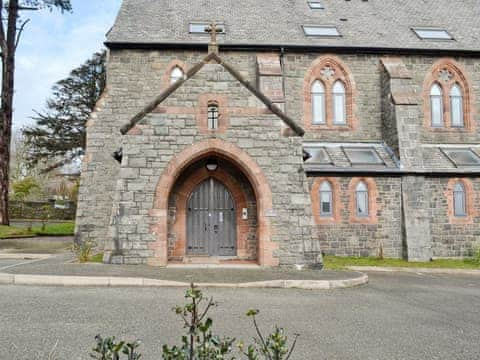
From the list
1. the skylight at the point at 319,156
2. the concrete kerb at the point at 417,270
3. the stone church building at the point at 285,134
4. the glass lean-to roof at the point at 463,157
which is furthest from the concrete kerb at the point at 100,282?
the glass lean-to roof at the point at 463,157

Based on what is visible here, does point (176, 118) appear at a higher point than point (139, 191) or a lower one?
higher

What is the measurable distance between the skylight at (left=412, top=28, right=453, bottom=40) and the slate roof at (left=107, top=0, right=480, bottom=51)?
364mm

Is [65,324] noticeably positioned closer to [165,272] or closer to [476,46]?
[165,272]

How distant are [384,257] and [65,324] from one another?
460 inches

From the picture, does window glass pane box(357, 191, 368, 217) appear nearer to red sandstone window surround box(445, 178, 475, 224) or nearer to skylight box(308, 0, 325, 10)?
red sandstone window surround box(445, 178, 475, 224)

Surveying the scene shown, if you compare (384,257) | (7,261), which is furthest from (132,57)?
(384,257)

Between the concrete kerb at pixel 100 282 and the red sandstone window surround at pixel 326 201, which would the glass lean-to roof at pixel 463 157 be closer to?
the red sandstone window surround at pixel 326 201

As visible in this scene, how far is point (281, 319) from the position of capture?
215 inches

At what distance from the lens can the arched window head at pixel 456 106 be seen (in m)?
16.4

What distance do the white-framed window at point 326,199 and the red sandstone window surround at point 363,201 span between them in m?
0.74

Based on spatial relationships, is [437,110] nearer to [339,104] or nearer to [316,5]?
[339,104]

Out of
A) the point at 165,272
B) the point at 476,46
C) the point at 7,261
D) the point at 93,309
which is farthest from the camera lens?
the point at 476,46

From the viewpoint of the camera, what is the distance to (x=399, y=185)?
13.7 m

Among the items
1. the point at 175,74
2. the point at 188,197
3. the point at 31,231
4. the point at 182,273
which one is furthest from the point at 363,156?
the point at 31,231
